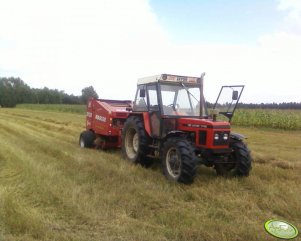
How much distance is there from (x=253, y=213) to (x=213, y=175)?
7.84 ft

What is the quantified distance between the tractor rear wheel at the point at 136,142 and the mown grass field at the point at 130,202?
12.3 inches

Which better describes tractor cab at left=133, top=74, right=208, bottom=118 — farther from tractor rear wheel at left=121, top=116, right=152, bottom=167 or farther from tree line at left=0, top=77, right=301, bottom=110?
tree line at left=0, top=77, right=301, bottom=110

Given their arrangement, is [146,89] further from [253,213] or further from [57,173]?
[253,213]

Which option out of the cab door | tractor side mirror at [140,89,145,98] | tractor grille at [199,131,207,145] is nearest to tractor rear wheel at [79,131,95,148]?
tractor side mirror at [140,89,145,98]

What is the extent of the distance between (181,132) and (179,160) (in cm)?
60

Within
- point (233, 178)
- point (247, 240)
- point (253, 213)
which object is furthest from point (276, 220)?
point (233, 178)

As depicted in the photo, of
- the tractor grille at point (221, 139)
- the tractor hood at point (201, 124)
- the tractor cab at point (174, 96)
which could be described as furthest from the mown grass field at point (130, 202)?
the tractor cab at point (174, 96)

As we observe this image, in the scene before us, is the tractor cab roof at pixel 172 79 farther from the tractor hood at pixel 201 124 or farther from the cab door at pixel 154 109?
the tractor hood at pixel 201 124

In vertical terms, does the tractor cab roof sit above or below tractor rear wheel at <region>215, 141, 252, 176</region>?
above

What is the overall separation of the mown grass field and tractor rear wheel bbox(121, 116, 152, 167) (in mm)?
312

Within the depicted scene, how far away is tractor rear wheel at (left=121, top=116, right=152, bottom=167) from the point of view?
8078mm

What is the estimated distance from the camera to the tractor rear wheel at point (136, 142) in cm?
808

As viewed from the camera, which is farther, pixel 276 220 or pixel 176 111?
pixel 176 111

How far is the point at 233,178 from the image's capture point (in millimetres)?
6977
